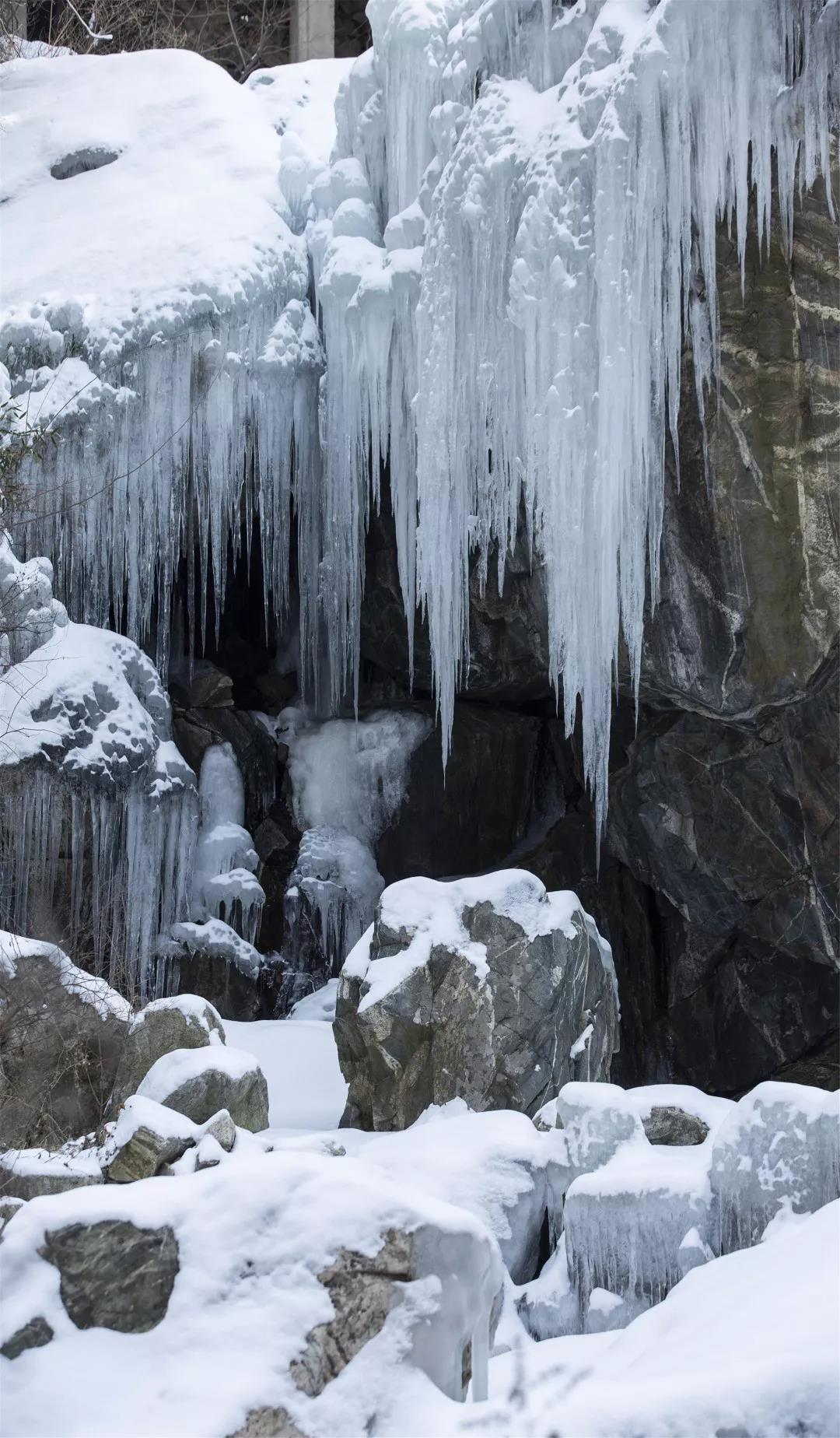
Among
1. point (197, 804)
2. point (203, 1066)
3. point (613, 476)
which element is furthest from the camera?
point (197, 804)

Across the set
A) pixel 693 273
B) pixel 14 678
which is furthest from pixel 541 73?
pixel 14 678

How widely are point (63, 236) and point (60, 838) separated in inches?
219

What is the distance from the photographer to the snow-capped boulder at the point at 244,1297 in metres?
3.67

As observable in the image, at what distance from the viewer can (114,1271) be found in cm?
392

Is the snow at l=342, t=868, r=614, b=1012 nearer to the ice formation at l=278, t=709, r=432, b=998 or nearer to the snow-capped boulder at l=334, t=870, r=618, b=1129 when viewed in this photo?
the snow-capped boulder at l=334, t=870, r=618, b=1129

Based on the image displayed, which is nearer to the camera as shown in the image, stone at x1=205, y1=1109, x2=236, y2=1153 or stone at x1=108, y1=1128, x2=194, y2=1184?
stone at x1=108, y1=1128, x2=194, y2=1184

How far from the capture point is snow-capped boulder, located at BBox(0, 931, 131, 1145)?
825cm

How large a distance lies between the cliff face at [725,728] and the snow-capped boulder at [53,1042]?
15.3 feet

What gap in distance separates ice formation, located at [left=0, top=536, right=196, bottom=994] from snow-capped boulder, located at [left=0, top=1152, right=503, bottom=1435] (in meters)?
7.60

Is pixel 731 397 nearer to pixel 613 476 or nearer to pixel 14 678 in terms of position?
pixel 613 476

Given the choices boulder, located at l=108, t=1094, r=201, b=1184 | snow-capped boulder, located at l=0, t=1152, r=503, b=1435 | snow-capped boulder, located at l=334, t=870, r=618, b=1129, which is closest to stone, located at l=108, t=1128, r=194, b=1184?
boulder, located at l=108, t=1094, r=201, b=1184

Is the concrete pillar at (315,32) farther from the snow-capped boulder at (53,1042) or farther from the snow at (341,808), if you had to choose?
the snow-capped boulder at (53,1042)

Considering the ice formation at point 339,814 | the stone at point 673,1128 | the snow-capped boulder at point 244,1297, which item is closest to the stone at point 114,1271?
the snow-capped boulder at point 244,1297

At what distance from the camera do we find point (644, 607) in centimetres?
1092
